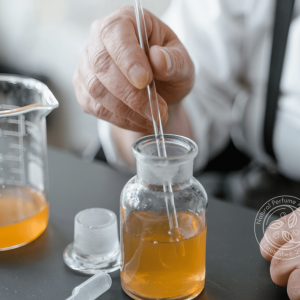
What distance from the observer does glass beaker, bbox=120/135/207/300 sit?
0.41 meters

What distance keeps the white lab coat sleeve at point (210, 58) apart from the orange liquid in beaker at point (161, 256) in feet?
1.95

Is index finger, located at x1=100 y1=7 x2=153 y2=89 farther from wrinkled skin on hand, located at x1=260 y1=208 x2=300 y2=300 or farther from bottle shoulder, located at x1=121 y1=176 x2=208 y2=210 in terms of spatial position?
wrinkled skin on hand, located at x1=260 y1=208 x2=300 y2=300

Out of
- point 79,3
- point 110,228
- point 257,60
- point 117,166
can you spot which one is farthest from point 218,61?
point 79,3

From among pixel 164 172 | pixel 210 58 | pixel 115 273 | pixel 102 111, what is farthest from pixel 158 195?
pixel 210 58

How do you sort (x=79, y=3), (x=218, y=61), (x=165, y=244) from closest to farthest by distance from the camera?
(x=165, y=244) → (x=218, y=61) → (x=79, y=3)

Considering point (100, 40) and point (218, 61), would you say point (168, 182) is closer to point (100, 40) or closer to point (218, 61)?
point (100, 40)

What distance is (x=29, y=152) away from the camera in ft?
1.83

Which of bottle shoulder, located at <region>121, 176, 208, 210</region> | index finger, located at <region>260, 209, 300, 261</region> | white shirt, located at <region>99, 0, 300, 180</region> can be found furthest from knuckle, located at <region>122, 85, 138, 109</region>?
white shirt, located at <region>99, 0, 300, 180</region>

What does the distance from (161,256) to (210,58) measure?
72cm

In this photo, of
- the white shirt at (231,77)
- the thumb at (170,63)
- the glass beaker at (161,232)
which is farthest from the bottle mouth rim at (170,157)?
the white shirt at (231,77)

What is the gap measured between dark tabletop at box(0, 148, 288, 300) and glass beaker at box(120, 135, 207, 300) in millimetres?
38

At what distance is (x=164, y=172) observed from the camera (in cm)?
41

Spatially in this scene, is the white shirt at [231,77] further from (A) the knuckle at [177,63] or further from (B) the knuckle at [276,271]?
(B) the knuckle at [276,271]

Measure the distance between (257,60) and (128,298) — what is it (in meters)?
0.77
